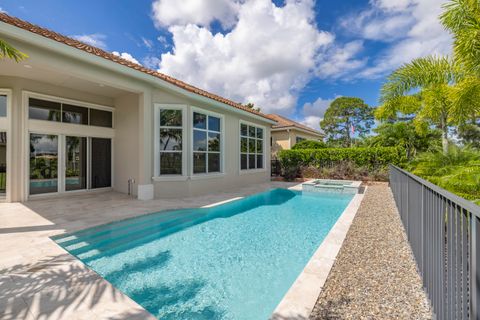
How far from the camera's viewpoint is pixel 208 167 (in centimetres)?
1195

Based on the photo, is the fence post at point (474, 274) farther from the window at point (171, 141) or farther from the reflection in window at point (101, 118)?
the reflection in window at point (101, 118)

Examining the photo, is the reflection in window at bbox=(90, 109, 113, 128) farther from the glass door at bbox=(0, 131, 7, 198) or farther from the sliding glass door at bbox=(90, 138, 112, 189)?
the glass door at bbox=(0, 131, 7, 198)

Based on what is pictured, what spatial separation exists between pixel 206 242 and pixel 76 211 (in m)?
5.18

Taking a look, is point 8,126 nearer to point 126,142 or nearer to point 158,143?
point 126,142

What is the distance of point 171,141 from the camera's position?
412 inches

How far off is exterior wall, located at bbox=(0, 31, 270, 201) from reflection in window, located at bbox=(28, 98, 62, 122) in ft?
0.93

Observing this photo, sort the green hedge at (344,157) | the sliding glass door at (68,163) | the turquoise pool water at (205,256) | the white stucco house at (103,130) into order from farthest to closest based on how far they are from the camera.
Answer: the green hedge at (344,157) < the sliding glass door at (68,163) < the white stucco house at (103,130) < the turquoise pool water at (205,256)

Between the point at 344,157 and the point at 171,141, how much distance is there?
44.1 ft

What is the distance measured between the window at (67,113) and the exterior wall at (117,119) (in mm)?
300

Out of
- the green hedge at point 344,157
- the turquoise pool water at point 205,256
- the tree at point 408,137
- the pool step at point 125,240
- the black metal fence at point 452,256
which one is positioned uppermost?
the tree at point 408,137

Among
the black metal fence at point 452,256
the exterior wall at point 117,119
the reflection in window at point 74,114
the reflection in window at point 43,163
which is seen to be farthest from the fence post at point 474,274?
the reflection in window at point 74,114

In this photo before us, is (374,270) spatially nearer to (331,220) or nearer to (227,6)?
(331,220)

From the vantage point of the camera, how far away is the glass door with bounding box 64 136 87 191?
1062 centimetres

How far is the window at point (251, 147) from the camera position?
15.0 metres
